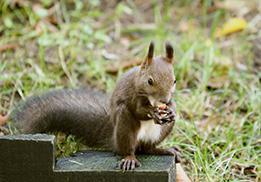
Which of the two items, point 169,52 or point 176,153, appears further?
point 176,153

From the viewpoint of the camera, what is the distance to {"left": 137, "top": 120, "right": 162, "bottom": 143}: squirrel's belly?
397 centimetres

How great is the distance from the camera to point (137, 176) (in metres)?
3.71

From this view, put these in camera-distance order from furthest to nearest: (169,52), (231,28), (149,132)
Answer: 1. (231,28)
2. (149,132)
3. (169,52)

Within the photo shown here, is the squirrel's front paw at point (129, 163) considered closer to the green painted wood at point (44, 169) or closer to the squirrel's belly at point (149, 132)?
the green painted wood at point (44, 169)

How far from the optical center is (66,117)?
431 cm

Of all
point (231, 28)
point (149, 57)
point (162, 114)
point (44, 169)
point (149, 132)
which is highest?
point (231, 28)

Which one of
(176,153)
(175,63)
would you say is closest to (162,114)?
(176,153)

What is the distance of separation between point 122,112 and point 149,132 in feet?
0.68

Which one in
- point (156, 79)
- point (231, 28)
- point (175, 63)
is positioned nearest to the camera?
point (156, 79)

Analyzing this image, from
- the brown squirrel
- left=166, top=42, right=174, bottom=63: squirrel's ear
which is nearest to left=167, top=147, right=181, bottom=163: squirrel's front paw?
the brown squirrel

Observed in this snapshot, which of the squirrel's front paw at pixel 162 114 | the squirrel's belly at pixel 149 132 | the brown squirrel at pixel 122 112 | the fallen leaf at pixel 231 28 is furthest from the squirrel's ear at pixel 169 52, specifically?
the fallen leaf at pixel 231 28

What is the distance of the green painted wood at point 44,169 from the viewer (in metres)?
3.69

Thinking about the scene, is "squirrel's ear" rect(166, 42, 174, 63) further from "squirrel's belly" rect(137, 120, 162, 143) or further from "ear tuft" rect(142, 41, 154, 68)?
"squirrel's belly" rect(137, 120, 162, 143)

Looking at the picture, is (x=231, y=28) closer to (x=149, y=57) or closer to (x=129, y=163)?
(x=149, y=57)
